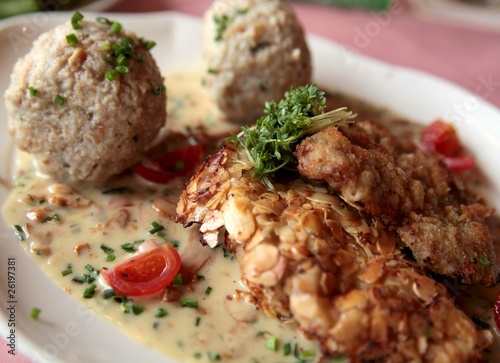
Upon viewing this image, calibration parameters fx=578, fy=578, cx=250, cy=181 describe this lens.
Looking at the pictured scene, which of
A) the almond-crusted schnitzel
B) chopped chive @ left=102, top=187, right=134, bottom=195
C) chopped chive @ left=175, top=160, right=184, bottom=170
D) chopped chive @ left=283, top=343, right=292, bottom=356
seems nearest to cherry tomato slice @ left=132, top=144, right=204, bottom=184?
chopped chive @ left=175, top=160, right=184, bottom=170

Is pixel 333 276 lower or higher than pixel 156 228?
higher

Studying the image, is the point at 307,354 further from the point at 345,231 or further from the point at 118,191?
the point at 118,191

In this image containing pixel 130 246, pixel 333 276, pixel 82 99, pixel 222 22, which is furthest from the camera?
pixel 222 22

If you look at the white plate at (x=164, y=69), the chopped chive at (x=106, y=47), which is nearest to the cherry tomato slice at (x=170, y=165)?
the chopped chive at (x=106, y=47)

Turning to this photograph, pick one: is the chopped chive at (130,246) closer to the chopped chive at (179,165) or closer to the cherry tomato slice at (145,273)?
the cherry tomato slice at (145,273)

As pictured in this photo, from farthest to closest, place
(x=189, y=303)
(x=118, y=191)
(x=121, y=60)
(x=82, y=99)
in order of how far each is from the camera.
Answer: (x=118, y=191), (x=121, y=60), (x=82, y=99), (x=189, y=303)

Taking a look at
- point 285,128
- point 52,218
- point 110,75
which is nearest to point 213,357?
point 285,128

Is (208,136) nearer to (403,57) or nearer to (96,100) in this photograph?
(96,100)
